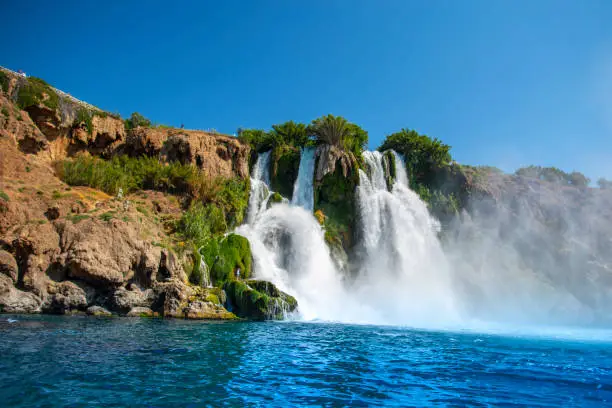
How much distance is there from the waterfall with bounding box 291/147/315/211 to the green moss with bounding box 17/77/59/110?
18361 mm

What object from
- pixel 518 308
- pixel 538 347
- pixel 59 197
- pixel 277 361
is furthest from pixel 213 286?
pixel 518 308

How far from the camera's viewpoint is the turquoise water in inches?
217

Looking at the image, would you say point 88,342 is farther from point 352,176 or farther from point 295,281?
point 352,176

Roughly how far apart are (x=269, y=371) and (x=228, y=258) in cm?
1442

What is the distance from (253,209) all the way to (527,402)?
77.3 feet

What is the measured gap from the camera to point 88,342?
906 centimetres

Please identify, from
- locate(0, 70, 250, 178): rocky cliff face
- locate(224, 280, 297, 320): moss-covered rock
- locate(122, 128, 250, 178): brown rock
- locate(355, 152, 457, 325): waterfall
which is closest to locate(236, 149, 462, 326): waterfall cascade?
locate(355, 152, 457, 325): waterfall

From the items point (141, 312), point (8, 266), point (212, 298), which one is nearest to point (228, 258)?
point (212, 298)

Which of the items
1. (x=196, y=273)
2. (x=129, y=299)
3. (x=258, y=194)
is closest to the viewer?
(x=129, y=299)

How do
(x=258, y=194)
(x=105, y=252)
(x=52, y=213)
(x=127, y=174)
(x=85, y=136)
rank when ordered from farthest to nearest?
(x=258, y=194) → (x=85, y=136) → (x=127, y=174) → (x=52, y=213) → (x=105, y=252)

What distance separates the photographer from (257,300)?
59.6ft

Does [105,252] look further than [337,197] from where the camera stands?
No

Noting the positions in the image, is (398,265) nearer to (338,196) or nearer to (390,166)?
(338,196)

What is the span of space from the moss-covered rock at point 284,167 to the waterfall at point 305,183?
1.92 feet
